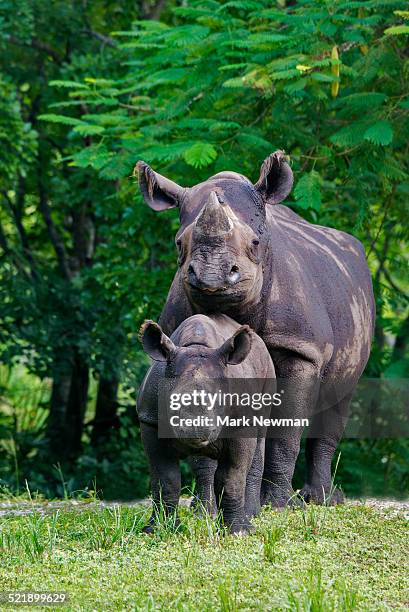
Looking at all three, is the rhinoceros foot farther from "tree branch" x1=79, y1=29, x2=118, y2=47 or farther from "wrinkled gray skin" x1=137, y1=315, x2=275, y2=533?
"tree branch" x1=79, y1=29, x2=118, y2=47

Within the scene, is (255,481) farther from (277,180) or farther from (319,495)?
(277,180)

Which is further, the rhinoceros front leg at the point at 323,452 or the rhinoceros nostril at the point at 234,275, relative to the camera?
the rhinoceros front leg at the point at 323,452

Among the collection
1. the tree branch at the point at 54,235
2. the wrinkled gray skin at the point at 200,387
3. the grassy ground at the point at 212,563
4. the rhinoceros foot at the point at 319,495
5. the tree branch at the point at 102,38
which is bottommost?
the rhinoceros foot at the point at 319,495

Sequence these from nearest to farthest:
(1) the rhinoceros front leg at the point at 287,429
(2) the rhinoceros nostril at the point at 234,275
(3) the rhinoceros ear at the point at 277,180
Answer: (2) the rhinoceros nostril at the point at 234,275 < (3) the rhinoceros ear at the point at 277,180 < (1) the rhinoceros front leg at the point at 287,429

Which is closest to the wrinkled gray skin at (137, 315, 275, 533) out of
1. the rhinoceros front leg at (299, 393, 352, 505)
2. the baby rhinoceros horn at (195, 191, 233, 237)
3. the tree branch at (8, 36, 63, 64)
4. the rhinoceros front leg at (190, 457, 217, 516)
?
the rhinoceros front leg at (190, 457, 217, 516)

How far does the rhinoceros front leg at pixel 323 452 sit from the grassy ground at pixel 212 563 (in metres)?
1.29

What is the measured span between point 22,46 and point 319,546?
11.7 m

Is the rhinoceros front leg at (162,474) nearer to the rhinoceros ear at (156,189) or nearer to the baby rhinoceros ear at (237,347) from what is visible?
the baby rhinoceros ear at (237,347)

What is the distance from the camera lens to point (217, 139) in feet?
36.0

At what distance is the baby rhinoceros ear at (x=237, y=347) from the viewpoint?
639cm

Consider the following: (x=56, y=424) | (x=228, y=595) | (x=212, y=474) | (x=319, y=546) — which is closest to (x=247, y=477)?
(x=212, y=474)

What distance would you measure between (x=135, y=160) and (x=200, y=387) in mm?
5536

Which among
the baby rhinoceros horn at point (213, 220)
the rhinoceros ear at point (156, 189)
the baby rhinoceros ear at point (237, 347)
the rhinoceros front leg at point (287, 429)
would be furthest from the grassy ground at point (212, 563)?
the rhinoceros ear at point (156, 189)

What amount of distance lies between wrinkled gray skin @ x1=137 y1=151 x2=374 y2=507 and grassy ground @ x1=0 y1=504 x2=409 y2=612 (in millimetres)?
958
